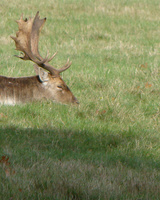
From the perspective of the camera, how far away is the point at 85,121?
17.7 feet

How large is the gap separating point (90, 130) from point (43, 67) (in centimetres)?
213

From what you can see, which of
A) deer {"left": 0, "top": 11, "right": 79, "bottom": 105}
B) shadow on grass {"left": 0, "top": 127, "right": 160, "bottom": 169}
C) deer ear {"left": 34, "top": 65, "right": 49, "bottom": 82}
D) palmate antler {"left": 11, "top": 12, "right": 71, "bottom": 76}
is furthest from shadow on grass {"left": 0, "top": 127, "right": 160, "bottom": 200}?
palmate antler {"left": 11, "top": 12, "right": 71, "bottom": 76}

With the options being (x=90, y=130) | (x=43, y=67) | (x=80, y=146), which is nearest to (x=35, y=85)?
(x=43, y=67)

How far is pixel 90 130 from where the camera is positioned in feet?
Answer: 16.5

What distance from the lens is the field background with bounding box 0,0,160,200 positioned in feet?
10.9

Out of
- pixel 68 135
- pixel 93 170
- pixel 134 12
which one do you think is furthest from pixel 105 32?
pixel 93 170

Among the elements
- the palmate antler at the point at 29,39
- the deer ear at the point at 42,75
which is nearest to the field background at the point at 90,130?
the deer ear at the point at 42,75

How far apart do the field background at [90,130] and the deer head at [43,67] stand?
300 millimetres

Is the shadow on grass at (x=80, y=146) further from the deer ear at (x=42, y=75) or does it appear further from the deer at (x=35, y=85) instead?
the deer ear at (x=42, y=75)

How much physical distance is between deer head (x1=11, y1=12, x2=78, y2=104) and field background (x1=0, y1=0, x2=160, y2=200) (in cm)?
30

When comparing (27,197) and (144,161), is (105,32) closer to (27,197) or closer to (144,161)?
(144,161)

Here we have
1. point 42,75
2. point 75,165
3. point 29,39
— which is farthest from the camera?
point 29,39

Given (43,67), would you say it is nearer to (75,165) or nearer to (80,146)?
(80,146)

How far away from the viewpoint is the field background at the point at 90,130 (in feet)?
A: 10.9
